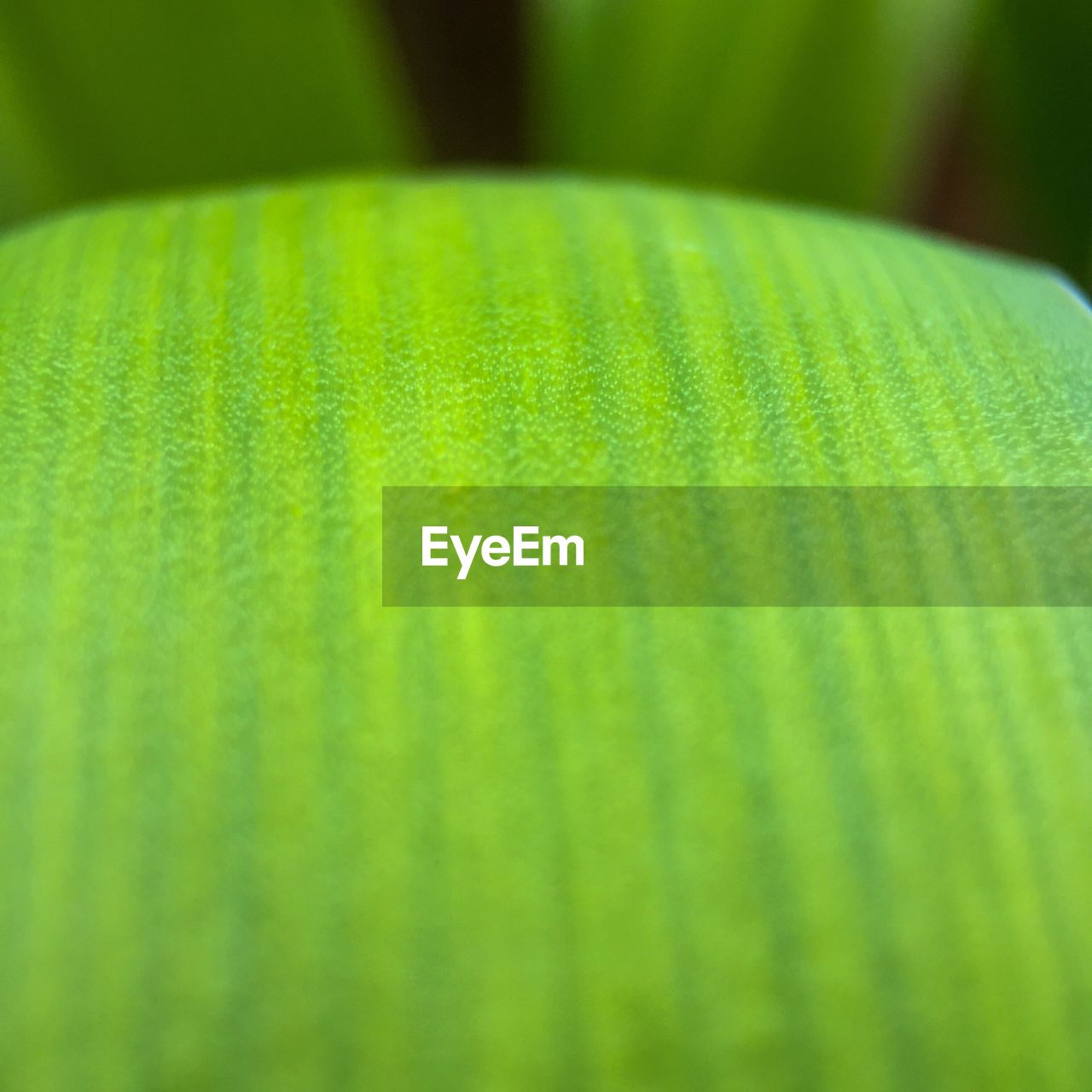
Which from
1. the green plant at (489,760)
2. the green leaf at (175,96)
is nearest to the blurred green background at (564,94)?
the green leaf at (175,96)

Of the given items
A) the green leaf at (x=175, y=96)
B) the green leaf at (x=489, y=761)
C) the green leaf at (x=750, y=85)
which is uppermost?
the green leaf at (x=750, y=85)

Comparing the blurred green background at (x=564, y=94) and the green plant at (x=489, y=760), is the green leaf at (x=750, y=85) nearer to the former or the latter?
the blurred green background at (x=564, y=94)

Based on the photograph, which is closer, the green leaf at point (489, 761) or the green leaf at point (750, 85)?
the green leaf at point (489, 761)

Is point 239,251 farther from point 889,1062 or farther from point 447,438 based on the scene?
point 889,1062

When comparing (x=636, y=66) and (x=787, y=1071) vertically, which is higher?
(x=636, y=66)

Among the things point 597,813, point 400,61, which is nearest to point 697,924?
point 597,813

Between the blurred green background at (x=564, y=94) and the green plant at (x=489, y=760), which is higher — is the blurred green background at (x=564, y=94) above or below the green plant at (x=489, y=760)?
above

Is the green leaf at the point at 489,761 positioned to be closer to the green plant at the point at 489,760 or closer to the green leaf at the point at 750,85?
the green plant at the point at 489,760

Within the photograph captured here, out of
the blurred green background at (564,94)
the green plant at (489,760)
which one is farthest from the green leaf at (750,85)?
the green plant at (489,760)
